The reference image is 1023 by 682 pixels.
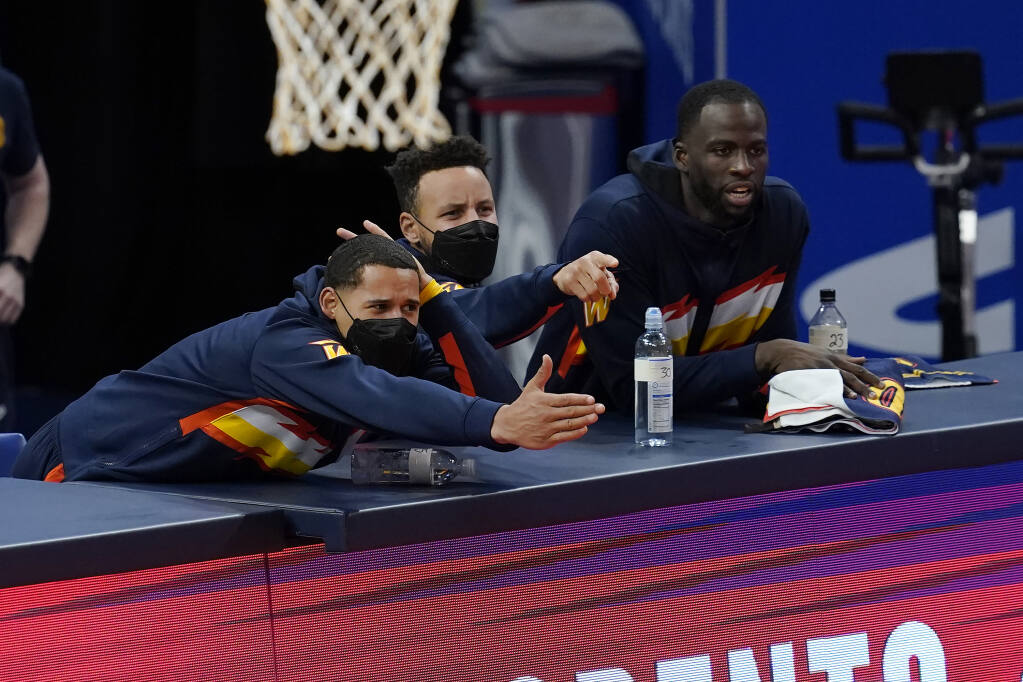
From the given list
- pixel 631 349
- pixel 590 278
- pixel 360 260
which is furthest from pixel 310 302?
pixel 631 349

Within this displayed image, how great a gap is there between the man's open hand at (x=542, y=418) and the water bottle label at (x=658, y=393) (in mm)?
517

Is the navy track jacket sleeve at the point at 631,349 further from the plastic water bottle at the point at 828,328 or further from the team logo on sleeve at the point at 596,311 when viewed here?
the plastic water bottle at the point at 828,328

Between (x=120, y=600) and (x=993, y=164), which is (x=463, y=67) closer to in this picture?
(x=993, y=164)

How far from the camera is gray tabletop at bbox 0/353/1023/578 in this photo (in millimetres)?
2723

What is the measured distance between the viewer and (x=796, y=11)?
6.96m

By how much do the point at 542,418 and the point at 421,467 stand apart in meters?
0.30

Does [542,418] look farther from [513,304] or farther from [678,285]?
[678,285]

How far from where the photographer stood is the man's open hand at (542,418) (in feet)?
9.20

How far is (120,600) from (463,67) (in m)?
5.93

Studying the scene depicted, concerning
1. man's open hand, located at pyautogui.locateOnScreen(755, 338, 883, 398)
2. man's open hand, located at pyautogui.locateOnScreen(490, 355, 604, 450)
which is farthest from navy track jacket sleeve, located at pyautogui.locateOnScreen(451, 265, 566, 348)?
man's open hand, located at pyautogui.locateOnScreen(490, 355, 604, 450)

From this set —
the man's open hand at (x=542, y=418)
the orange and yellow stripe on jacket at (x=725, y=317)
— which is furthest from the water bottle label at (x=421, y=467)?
the orange and yellow stripe on jacket at (x=725, y=317)

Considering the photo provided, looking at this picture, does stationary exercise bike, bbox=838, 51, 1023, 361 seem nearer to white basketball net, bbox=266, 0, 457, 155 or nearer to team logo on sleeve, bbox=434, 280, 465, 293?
white basketball net, bbox=266, 0, 457, 155

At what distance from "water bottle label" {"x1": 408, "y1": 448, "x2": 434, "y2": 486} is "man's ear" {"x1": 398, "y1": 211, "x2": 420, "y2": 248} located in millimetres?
987

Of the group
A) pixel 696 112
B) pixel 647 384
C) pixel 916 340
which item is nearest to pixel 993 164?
pixel 916 340
